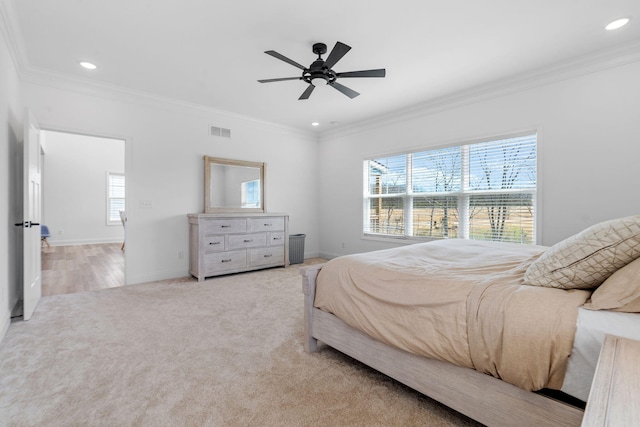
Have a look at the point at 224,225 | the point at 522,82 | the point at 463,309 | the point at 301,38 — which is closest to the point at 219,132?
the point at 224,225

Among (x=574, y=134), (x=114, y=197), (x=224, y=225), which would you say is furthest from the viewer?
(x=114, y=197)

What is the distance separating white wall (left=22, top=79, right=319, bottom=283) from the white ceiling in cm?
31

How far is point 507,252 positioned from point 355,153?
3.54m

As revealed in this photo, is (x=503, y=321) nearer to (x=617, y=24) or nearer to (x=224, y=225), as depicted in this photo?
(x=617, y=24)

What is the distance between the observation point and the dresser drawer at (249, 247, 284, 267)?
462 centimetres

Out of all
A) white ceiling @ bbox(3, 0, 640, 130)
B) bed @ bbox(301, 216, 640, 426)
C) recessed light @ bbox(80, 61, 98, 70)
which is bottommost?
bed @ bbox(301, 216, 640, 426)

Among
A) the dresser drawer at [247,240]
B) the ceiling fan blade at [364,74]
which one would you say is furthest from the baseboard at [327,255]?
the ceiling fan blade at [364,74]

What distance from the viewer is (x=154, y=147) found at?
415cm

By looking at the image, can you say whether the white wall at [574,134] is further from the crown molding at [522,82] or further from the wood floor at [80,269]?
the wood floor at [80,269]

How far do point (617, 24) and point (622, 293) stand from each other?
8.97ft

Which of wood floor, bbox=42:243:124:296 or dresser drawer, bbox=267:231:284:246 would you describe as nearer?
wood floor, bbox=42:243:124:296

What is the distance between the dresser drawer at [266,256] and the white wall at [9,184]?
2.56 metres

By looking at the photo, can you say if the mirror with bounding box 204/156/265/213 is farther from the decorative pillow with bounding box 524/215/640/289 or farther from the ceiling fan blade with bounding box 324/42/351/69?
the decorative pillow with bounding box 524/215/640/289

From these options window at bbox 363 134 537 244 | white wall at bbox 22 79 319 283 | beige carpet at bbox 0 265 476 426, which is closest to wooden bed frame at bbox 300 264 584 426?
beige carpet at bbox 0 265 476 426
